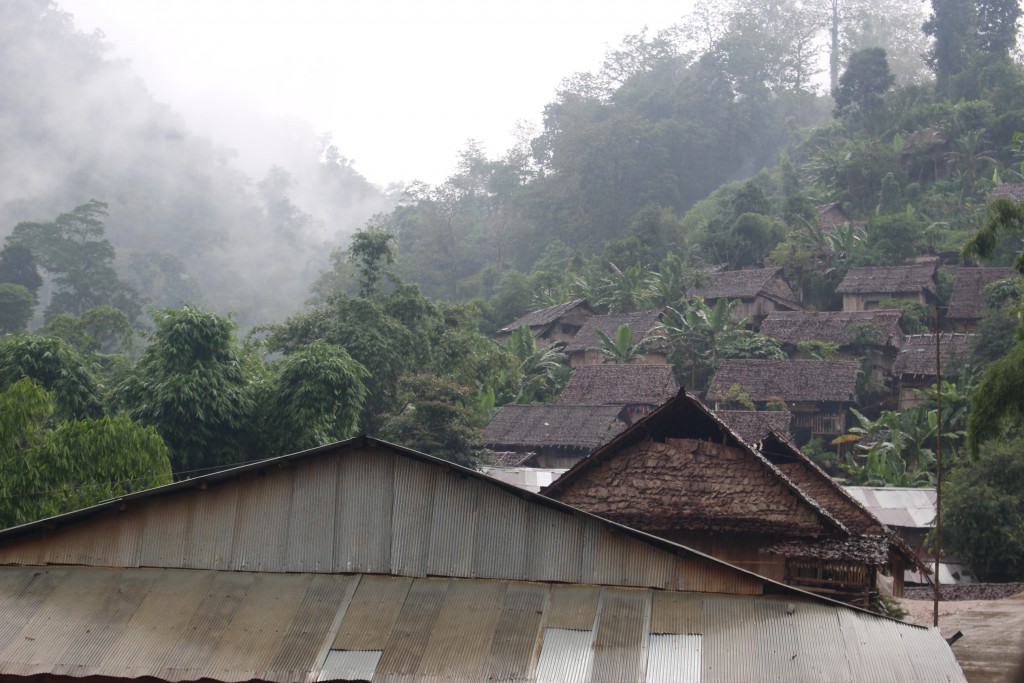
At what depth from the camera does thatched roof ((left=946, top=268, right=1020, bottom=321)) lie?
1399 inches

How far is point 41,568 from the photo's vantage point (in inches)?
393

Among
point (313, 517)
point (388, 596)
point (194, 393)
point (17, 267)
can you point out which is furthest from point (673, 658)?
point (17, 267)

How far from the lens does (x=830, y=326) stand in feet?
118

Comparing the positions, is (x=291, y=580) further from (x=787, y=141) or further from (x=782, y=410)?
(x=787, y=141)

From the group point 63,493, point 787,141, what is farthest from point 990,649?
point 787,141

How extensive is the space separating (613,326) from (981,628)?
86.0 ft

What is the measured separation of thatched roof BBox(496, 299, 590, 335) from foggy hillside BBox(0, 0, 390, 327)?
36.5 metres

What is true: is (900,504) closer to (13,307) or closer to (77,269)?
(13,307)

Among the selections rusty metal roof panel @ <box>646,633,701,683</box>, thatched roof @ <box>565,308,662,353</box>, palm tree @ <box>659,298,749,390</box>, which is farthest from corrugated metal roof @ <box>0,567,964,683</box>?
thatched roof @ <box>565,308,662,353</box>

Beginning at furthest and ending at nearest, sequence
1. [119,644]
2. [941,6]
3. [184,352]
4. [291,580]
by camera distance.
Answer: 1. [941,6]
2. [184,352]
3. [291,580]
4. [119,644]

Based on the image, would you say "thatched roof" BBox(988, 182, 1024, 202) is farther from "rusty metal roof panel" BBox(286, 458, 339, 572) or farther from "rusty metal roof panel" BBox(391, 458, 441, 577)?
"rusty metal roof panel" BBox(286, 458, 339, 572)

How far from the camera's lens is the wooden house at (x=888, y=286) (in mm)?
37719

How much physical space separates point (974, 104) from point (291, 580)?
45.5 metres

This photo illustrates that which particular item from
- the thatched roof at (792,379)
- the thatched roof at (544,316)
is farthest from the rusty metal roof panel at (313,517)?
the thatched roof at (544,316)
